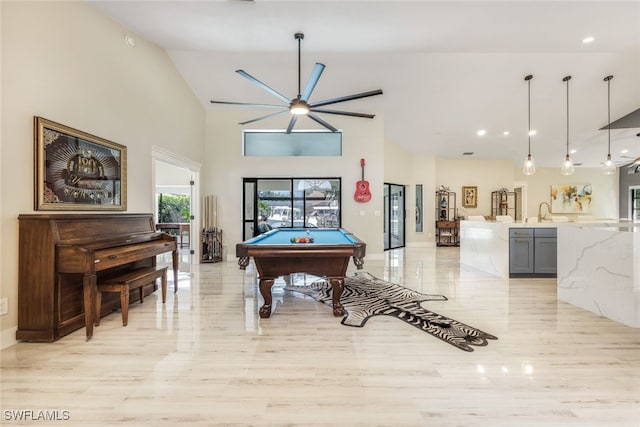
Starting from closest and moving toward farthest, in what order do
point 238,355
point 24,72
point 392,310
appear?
point 238,355
point 24,72
point 392,310

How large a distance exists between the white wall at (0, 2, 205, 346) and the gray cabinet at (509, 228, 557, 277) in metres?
6.15

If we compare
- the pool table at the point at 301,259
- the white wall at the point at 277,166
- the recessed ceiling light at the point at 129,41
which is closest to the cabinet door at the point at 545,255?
the white wall at the point at 277,166

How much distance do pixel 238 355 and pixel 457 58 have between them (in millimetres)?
5793

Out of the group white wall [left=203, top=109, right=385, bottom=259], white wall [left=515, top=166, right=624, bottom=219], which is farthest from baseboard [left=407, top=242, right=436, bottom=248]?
white wall [left=515, top=166, right=624, bottom=219]

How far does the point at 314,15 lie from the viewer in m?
3.60

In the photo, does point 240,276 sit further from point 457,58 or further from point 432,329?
point 457,58

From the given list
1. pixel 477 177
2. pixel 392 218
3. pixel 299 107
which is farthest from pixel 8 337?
pixel 477 177

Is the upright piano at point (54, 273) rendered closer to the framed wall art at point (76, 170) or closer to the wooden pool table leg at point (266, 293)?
the framed wall art at point (76, 170)

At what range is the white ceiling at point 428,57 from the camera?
3.53 meters

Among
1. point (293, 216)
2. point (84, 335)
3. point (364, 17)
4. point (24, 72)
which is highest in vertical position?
point (364, 17)

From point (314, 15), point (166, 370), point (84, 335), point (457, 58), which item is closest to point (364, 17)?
point (314, 15)

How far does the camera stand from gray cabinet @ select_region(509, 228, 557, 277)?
191 inches

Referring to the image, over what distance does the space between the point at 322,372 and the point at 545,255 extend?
15.8 ft

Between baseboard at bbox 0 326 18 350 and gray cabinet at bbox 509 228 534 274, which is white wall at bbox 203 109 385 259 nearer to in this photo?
gray cabinet at bbox 509 228 534 274
